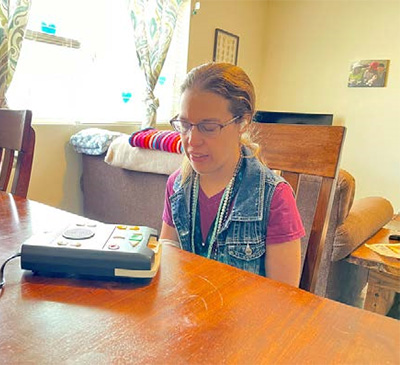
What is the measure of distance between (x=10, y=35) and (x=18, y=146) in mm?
1056

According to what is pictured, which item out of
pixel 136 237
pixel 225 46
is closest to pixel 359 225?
pixel 136 237

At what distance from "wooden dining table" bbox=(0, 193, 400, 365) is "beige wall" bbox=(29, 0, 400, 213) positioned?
3101mm

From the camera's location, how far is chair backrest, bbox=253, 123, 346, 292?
0.85 m

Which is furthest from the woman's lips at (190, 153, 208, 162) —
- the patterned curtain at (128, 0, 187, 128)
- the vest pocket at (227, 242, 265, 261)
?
the patterned curtain at (128, 0, 187, 128)

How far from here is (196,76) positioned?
0.95m

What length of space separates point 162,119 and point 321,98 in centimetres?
206

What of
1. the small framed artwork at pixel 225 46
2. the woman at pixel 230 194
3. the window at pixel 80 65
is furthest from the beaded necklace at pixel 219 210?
the small framed artwork at pixel 225 46

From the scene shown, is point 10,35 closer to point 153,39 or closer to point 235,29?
point 153,39

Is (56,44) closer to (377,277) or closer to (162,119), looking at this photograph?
(162,119)

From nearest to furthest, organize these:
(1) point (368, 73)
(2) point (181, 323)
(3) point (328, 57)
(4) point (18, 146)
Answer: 1. (2) point (181, 323)
2. (4) point (18, 146)
3. (1) point (368, 73)
4. (3) point (328, 57)

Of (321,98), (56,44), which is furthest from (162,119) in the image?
(321,98)

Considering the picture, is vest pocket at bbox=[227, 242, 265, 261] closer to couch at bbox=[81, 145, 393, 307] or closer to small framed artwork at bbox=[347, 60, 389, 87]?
couch at bbox=[81, 145, 393, 307]

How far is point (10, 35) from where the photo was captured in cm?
192

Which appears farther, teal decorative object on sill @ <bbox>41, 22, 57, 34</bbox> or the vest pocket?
teal decorative object on sill @ <bbox>41, 22, 57, 34</bbox>
